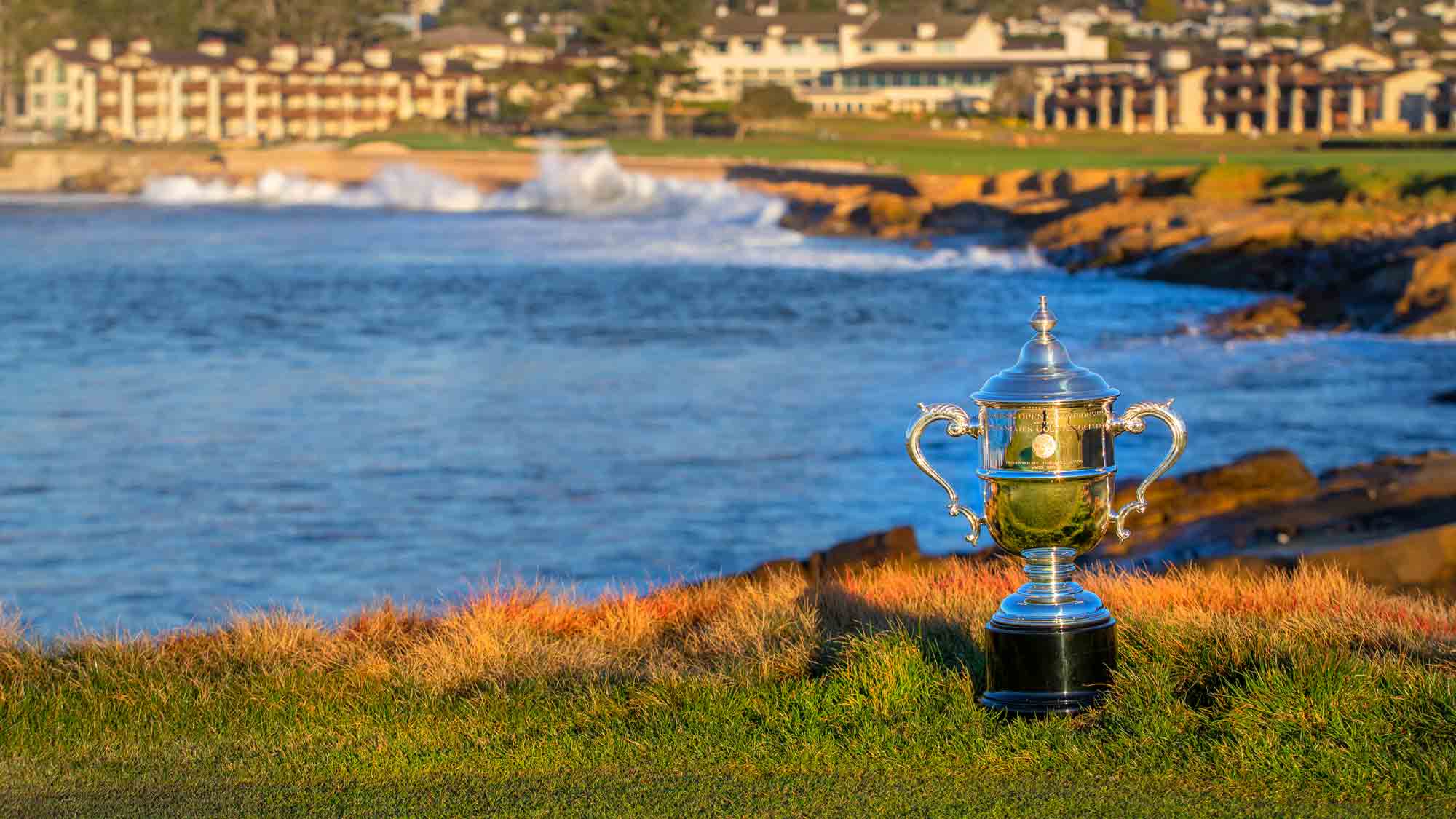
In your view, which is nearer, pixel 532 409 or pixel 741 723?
pixel 741 723

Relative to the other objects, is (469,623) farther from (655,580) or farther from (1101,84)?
(1101,84)

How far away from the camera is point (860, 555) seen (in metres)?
14.7

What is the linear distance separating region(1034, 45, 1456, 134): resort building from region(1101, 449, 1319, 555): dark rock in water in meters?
83.7

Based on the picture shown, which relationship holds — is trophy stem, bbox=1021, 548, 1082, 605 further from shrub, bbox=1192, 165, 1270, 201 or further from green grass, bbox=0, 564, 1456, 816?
shrub, bbox=1192, 165, 1270, 201

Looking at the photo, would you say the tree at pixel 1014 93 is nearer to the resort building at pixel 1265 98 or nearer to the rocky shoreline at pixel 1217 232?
the resort building at pixel 1265 98

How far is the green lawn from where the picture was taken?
69438mm

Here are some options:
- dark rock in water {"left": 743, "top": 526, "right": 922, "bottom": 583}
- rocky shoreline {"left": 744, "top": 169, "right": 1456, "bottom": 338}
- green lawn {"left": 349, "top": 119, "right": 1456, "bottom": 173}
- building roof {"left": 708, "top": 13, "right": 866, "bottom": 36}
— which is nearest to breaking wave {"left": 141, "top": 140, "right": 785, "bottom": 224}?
green lawn {"left": 349, "top": 119, "right": 1456, "bottom": 173}

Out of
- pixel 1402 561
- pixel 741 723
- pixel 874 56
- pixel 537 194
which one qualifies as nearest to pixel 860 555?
pixel 1402 561

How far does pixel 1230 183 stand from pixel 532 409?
111ft

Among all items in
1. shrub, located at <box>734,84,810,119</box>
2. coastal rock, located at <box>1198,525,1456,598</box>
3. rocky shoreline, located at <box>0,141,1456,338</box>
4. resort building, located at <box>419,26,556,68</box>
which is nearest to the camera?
coastal rock, located at <box>1198,525,1456,598</box>

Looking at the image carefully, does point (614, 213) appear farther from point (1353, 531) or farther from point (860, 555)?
point (1353, 531)

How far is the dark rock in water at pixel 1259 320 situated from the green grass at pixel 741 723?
2637cm

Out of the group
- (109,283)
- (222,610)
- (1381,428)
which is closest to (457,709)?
(222,610)

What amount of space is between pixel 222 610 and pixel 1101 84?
102 metres
